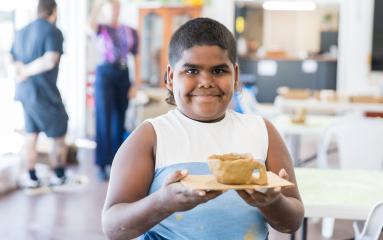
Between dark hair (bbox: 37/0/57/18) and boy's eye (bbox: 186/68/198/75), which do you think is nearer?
boy's eye (bbox: 186/68/198/75)

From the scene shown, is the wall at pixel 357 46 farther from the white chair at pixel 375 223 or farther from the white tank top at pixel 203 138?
the white tank top at pixel 203 138

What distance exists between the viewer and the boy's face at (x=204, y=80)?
142 cm

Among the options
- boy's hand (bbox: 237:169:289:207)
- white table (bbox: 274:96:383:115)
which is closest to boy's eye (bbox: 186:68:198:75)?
boy's hand (bbox: 237:169:289:207)

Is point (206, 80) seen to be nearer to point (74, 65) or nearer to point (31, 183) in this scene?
point (31, 183)

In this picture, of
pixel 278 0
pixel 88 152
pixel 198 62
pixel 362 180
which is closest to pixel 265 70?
pixel 278 0

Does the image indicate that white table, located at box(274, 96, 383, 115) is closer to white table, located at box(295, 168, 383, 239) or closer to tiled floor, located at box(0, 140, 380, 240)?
tiled floor, located at box(0, 140, 380, 240)

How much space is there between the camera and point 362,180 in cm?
213

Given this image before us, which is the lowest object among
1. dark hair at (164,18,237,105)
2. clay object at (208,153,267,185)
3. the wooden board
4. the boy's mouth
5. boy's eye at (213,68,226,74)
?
the wooden board

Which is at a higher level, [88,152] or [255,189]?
[255,189]

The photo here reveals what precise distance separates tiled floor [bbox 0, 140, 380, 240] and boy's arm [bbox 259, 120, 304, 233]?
5.40ft

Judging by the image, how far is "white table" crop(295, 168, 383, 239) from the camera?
5.72 ft

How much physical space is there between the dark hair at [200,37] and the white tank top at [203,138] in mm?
150

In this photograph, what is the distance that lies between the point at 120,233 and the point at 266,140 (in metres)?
0.43

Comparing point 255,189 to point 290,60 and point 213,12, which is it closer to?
point 213,12
